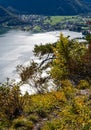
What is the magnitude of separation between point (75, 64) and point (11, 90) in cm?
2020

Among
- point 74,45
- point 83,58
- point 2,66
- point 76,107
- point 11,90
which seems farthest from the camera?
point 2,66

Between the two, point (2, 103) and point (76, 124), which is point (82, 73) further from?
point (76, 124)

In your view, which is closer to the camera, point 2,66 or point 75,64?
point 75,64

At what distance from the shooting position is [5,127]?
2925cm

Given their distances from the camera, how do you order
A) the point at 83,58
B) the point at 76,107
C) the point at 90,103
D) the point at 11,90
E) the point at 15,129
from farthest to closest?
the point at 83,58
the point at 11,90
the point at 15,129
the point at 90,103
the point at 76,107

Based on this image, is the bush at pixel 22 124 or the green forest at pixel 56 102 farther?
the bush at pixel 22 124

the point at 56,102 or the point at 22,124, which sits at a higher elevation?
the point at 56,102

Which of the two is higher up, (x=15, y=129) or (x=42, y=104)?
(x=42, y=104)

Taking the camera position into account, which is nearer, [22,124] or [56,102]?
[56,102]

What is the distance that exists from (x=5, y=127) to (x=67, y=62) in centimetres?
2357

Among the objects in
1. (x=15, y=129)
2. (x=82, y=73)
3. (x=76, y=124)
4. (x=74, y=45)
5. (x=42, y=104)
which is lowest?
(x=76, y=124)

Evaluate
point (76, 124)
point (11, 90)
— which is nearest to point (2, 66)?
point (11, 90)

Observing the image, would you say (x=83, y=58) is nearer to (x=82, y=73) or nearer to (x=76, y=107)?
(x=82, y=73)

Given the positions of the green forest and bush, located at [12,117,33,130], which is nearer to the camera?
the green forest
